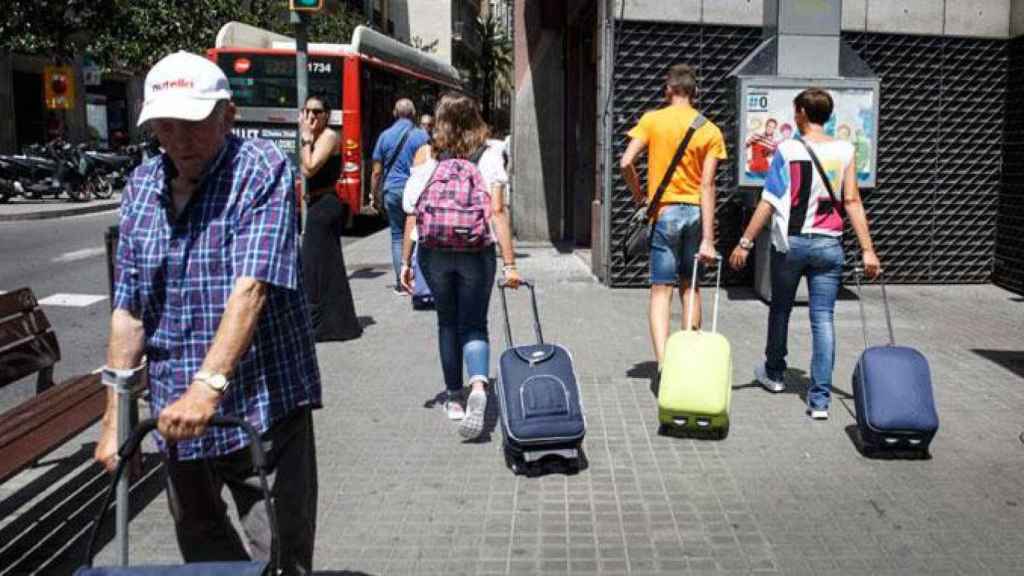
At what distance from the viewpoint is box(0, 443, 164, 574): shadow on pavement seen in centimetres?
406

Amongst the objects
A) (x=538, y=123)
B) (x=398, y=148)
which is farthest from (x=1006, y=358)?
(x=538, y=123)

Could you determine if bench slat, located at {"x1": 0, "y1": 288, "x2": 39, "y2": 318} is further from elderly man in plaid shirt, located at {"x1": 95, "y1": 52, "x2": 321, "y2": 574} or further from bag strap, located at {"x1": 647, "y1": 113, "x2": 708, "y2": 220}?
bag strap, located at {"x1": 647, "y1": 113, "x2": 708, "y2": 220}

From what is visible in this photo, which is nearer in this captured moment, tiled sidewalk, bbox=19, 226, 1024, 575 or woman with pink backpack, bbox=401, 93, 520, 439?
tiled sidewalk, bbox=19, 226, 1024, 575

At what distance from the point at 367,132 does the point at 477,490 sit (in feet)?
45.8

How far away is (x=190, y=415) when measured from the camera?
250cm

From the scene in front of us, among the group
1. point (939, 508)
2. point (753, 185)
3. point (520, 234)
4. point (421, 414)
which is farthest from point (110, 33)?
point (939, 508)

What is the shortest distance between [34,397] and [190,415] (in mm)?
2867

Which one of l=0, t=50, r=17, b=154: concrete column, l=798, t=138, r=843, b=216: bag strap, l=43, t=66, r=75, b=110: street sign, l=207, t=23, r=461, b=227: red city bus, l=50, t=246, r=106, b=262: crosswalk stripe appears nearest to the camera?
l=798, t=138, r=843, b=216: bag strap

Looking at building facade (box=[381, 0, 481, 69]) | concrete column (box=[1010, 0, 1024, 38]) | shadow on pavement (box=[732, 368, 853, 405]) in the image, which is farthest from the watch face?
building facade (box=[381, 0, 481, 69])

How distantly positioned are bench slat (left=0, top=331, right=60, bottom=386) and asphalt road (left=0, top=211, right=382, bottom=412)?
184cm

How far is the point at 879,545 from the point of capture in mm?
4160

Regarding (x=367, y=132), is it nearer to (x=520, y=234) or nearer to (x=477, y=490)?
(x=520, y=234)

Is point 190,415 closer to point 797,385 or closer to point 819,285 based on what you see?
point 819,285

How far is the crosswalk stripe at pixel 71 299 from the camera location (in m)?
10.4
